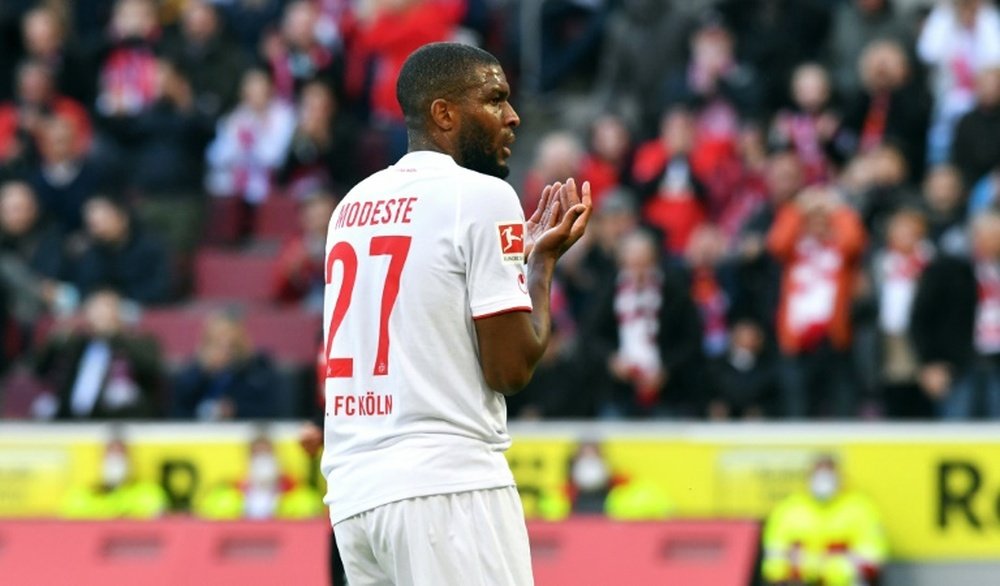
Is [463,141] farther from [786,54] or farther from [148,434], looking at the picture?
[786,54]

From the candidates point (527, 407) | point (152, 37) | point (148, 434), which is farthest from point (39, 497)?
point (152, 37)

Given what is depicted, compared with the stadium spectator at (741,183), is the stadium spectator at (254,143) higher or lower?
higher

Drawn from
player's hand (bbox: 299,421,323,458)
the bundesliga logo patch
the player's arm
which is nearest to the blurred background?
player's hand (bbox: 299,421,323,458)

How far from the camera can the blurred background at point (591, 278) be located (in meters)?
11.7

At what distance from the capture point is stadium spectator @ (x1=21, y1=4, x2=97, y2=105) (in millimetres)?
17750

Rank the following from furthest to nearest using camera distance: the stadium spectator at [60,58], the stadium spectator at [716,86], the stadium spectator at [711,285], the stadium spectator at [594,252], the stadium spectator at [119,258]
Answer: the stadium spectator at [60,58] → the stadium spectator at [119,258] → the stadium spectator at [716,86] → the stadium spectator at [594,252] → the stadium spectator at [711,285]

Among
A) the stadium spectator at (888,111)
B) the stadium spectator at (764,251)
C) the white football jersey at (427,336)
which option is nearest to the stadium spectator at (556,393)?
the stadium spectator at (764,251)

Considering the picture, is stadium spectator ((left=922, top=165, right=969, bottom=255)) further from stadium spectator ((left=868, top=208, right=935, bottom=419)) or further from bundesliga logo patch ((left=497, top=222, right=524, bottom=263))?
bundesliga logo patch ((left=497, top=222, right=524, bottom=263))

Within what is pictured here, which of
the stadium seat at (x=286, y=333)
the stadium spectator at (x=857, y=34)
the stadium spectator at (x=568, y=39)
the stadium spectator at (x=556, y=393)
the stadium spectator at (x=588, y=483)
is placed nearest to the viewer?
the stadium spectator at (x=588, y=483)

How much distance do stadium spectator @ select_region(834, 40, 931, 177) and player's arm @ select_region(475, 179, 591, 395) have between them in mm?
9474

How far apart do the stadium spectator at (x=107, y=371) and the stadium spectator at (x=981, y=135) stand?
6.03m

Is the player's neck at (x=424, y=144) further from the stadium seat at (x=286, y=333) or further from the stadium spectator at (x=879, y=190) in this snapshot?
the stadium seat at (x=286, y=333)

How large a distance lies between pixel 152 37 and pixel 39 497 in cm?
561

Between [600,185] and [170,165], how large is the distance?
160 inches
